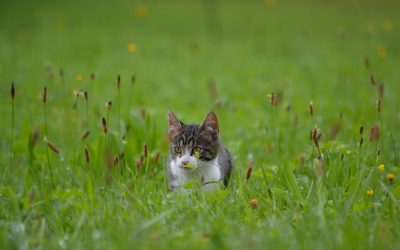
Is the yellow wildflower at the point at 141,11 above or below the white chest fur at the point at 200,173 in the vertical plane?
above

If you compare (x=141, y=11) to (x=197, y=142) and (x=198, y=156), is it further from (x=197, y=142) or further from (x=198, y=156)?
(x=198, y=156)

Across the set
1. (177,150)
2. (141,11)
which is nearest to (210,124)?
(177,150)

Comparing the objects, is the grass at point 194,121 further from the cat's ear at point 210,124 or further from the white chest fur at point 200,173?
the cat's ear at point 210,124

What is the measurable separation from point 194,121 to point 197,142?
3.01 metres

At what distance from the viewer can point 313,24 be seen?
19.0 meters

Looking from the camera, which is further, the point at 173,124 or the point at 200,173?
the point at 173,124

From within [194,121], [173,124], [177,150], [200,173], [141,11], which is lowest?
[194,121]

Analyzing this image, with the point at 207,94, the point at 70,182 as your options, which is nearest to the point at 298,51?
the point at 207,94

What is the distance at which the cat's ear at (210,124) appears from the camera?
441 cm

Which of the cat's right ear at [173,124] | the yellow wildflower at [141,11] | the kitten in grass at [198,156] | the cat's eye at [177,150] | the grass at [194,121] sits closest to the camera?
the grass at [194,121]

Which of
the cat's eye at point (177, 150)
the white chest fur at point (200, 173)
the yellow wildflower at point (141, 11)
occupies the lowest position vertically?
the white chest fur at point (200, 173)

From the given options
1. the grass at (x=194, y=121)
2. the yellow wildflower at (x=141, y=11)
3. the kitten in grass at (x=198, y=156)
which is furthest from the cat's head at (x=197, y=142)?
the yellow wildflower at (x=141, y=11)

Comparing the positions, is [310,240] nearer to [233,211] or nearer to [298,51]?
[233,211]

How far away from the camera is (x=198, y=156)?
4094mm
